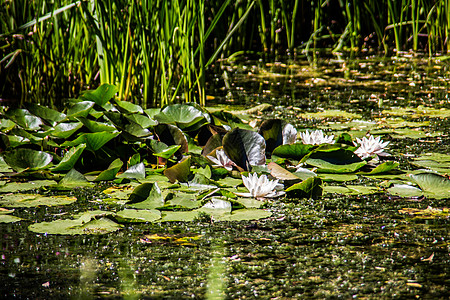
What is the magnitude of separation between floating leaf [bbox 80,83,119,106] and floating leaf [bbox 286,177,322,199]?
2.90 feet

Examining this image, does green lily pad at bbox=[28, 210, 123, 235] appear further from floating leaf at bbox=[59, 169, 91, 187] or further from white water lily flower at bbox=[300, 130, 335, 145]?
white water lily flower at bbox=[300, 130, 335, 145]

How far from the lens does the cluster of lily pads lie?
1351 mm

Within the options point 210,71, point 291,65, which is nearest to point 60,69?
point 210,71

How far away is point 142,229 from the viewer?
121 cm

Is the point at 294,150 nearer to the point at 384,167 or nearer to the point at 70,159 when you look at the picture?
the point at 384,167

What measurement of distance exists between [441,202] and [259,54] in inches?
137

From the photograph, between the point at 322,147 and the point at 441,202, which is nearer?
the point at 441,202

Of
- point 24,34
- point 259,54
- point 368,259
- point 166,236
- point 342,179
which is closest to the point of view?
point 368,259

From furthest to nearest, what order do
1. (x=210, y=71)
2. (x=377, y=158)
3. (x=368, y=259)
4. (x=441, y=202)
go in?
(x=210, y=71) → (x=377, y=158) → (x=441, y=202) → (x=368, y=259)

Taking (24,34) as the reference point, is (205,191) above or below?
below

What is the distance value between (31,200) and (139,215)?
358mm

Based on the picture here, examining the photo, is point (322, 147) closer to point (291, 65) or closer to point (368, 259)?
point (368, 259)

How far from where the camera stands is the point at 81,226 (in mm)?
1206

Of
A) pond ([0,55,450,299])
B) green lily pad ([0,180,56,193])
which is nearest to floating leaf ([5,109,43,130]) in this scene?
green lily pad ([0,180,56,193])
